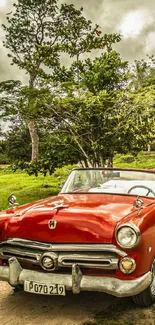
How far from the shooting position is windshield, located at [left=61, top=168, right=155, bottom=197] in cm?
468

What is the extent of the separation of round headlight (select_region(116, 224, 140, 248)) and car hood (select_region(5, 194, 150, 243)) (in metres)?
0.09

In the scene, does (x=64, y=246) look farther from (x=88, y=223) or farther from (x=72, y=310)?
(x=72, y=310)

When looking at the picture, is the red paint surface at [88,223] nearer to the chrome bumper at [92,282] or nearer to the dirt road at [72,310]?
the chrome bumper at [92,282]

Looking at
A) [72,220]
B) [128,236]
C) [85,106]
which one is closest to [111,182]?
[72,220]

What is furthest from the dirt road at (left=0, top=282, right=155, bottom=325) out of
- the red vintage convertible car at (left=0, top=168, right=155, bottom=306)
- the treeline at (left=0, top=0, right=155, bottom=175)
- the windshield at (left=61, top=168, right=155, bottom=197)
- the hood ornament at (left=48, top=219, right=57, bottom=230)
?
the treeline at (left=0, top=0, right=155, bottom=175)

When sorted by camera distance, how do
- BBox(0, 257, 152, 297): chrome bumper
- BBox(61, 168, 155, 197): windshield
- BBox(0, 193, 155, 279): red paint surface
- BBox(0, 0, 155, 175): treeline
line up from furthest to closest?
BBox(0, 0, 155, 175): treeline → BBox(61, 168, 155, 197): windshield → BBox(0, 193, 155, 279): red paint surface → BBox(0, 257, 152, 297): chrome bumper

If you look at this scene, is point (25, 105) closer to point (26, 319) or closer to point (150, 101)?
point (150, 101)

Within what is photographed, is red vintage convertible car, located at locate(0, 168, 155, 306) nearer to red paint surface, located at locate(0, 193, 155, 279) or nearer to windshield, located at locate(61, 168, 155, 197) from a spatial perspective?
red paint surface, located at locate(0, 193, 155, 279)

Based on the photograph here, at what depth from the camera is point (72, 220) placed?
12.0 feet

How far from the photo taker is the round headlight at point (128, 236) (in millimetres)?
3357

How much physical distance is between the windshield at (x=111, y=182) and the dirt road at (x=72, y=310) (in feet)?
4.32

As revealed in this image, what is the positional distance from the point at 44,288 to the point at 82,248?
53cm

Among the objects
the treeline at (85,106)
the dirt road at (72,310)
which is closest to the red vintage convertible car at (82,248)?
the dirt road at (72,310)

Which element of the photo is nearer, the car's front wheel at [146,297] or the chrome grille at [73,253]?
the chrome grille at [73,253]
